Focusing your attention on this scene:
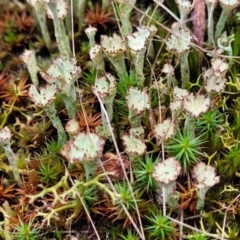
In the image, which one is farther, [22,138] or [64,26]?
[64,26]

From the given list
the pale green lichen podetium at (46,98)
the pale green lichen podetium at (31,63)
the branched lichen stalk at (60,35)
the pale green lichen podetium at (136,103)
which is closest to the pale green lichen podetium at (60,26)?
the branched lichen stalk at (60,35)

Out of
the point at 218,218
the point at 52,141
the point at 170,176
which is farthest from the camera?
the point at 52,141

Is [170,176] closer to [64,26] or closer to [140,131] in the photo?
[140,131]

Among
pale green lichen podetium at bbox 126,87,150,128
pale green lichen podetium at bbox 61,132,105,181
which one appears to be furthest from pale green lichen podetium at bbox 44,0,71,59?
pale green lichen podetium at bbox 61,132,105,181

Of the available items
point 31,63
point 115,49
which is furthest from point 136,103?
point 31,63

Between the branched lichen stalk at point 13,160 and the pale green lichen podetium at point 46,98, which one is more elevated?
the pale green lichen podetium at point 46,98

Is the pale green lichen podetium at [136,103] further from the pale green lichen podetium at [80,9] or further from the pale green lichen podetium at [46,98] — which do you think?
the pale green lichen podetium at [80,9]

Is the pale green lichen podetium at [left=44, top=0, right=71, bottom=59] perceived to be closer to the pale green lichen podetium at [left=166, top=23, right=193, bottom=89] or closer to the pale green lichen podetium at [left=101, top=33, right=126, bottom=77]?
the pale green lichen podetium at [left=101, top=33, right=126, bottom=77]

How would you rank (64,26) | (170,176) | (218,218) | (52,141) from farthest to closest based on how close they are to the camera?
(64,26)
(52,141)
(218,218)
(170,176)

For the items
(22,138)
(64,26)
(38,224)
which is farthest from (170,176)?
(64,26)

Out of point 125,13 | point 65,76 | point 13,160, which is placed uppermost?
point 125,13

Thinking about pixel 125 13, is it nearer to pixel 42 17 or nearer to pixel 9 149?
pixel 42 17
